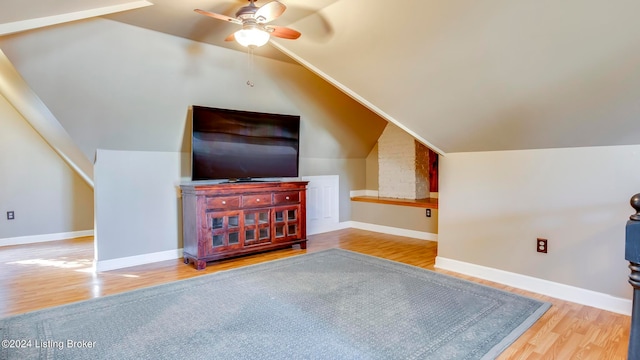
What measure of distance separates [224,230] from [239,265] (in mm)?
412

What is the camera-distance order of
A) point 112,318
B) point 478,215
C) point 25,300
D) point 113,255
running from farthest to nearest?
point 113,255, point 478,215, point 25,300, point 112,318

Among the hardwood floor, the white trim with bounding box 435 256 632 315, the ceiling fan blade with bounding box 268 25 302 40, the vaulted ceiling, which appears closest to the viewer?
the vaulted ceiling

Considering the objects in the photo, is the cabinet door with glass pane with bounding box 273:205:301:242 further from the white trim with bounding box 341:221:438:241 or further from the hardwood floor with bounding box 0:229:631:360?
the white trim with bounding box 341:221:438:241

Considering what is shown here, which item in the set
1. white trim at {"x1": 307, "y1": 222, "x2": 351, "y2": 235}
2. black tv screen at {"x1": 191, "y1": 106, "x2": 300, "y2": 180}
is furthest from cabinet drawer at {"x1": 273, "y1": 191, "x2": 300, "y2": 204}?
white trim at {"x1": 307, "y1": 222, "x2": 351, "y2": 235}

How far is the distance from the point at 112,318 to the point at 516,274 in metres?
3.27

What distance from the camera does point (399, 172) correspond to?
19.5ft

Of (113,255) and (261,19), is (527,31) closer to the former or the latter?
(261,19)

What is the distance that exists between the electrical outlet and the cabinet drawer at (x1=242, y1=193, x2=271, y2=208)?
2.76 metres

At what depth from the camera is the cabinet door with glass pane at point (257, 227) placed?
404 cm

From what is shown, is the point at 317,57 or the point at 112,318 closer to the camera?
the point at 112,318

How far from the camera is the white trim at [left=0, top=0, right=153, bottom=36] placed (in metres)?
2.14

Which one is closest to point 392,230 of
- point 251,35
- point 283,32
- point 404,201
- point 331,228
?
point 404,201

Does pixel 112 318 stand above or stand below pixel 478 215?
below

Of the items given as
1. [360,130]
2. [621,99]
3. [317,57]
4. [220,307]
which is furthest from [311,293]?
[360,130]
